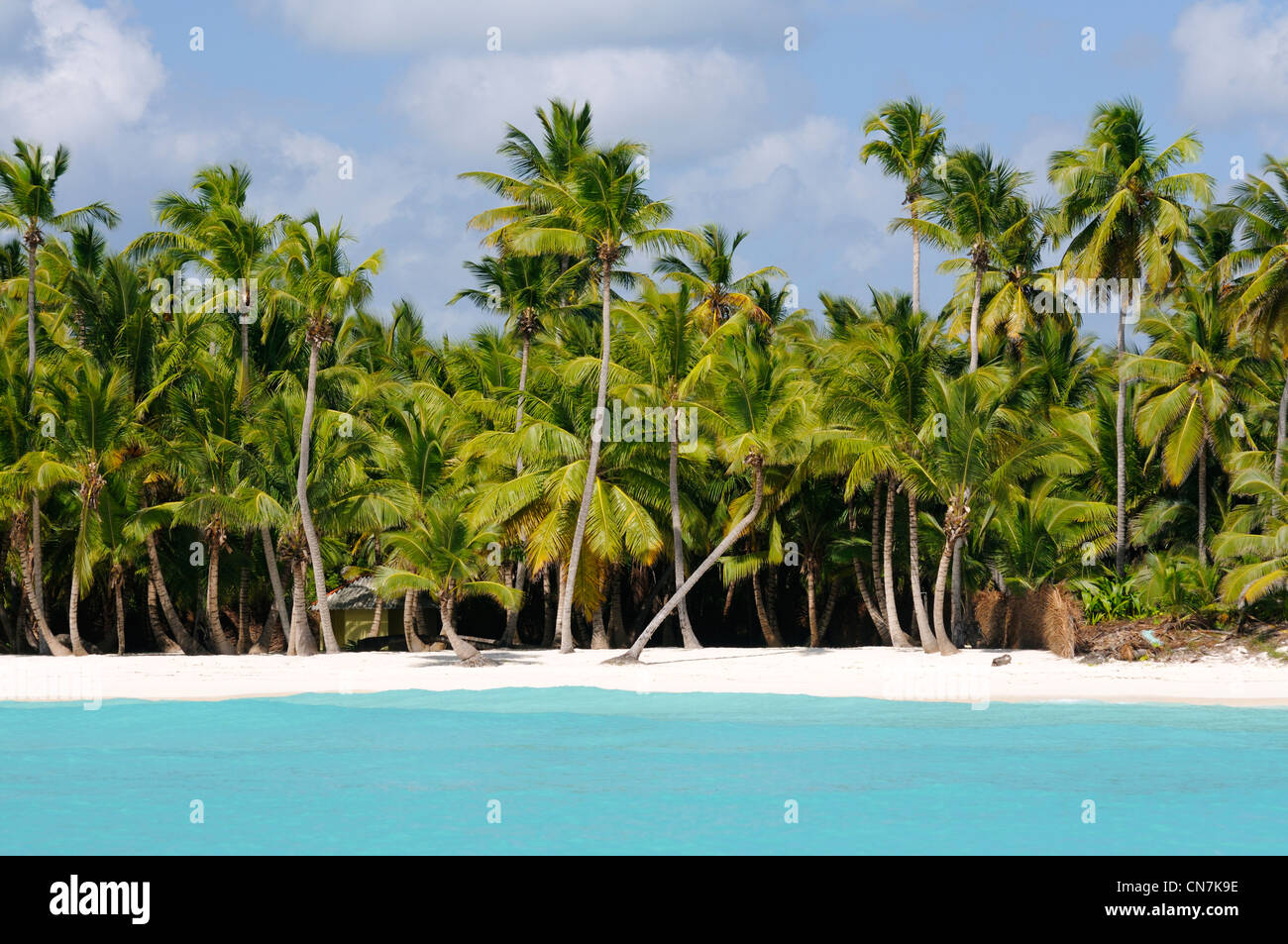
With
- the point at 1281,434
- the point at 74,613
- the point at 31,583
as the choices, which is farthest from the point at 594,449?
the point at 1281,434

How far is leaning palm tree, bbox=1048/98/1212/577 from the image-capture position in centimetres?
2820

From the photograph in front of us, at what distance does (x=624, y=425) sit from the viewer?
26.8 meters

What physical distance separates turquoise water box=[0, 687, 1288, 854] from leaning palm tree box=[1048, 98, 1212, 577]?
13413 mm

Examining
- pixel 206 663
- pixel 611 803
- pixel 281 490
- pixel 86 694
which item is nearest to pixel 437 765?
pixel 611 803

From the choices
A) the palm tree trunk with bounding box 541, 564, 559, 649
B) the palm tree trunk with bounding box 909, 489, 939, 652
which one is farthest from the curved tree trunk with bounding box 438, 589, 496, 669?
the palm tree trunk with bounding box 909, 489, 939, 652

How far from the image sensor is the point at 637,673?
909 inches

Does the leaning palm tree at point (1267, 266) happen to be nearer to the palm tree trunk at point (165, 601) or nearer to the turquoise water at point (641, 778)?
the turquoise water at point (641, 778)

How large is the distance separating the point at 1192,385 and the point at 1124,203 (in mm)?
4470

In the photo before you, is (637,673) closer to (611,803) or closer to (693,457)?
(693,457)

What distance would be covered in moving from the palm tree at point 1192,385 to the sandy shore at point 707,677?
667cm

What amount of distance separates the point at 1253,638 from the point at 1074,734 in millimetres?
7969

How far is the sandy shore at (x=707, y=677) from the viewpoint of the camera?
65.7 ft

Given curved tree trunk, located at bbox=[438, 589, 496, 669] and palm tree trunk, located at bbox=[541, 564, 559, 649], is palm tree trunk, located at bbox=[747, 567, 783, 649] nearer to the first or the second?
palm tree trunk, located at bbox=[541, 564, 559, 649]

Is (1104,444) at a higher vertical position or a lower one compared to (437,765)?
higher
